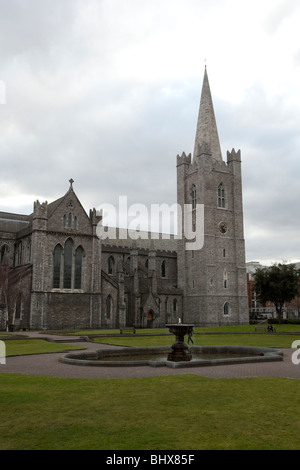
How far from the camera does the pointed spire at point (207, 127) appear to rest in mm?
70812

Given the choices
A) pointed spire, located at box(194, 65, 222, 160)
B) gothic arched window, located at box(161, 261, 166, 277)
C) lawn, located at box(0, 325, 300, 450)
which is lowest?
lawn, located at box(0, 325, 300, 450)

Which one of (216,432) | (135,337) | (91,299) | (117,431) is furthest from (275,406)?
(91,299)

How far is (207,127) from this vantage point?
71.5 metres

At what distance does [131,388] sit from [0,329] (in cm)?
3643

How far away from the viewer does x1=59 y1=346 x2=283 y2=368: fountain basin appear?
60.7 ft

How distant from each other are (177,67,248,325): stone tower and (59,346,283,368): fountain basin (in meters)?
39.0

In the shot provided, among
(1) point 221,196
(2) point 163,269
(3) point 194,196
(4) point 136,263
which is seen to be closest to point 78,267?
(4) point 136,263

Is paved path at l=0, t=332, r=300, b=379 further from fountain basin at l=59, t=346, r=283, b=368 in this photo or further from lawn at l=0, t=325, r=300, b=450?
lawn at l=0, t=325, r=300, b=450

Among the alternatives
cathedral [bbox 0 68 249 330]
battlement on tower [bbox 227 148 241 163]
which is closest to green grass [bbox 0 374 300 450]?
cathedral [bbox 0 68 249 330]

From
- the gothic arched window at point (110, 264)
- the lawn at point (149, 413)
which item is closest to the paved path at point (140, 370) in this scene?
the lawn at point (149, 413)

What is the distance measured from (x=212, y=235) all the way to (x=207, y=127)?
62.2 ft

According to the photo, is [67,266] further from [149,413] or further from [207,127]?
[149,413]

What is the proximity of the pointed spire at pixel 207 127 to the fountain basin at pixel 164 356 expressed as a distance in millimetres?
49179

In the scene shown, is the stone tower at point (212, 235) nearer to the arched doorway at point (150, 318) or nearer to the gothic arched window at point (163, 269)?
the gothic arched window at point (163, 269)
